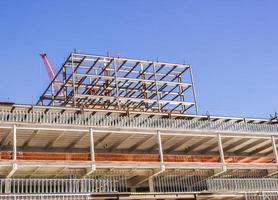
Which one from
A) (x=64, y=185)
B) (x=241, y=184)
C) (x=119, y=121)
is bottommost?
(x=241, y=184)

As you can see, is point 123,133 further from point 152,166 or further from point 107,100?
point 107,100

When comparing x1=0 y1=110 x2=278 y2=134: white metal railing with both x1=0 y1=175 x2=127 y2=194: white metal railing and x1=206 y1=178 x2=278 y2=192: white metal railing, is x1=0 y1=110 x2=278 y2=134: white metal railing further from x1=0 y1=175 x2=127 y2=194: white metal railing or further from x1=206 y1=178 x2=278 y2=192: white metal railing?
x1=206 y1=178 x2=278 y2=192: white metal railing

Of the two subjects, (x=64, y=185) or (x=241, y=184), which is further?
(x=241, y=184)

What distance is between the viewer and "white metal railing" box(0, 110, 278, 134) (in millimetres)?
33906

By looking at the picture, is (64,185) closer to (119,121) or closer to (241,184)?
(119,121)

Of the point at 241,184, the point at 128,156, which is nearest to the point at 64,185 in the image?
the point at 128,156

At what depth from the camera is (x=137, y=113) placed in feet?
141

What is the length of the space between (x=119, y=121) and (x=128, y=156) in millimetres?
3006

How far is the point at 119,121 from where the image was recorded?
123 feet

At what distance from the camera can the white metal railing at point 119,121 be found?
3391 centimetres

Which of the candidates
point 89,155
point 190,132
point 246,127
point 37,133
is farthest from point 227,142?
point 37,133

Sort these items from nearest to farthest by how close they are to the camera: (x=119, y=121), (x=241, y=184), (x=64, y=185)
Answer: (x=64, y=185) < (x=119, y=121) < (x=241, y=184)

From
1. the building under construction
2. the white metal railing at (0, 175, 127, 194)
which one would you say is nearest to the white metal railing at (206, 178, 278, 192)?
the building under construction

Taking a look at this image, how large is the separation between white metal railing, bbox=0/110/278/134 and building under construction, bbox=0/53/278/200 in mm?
72
